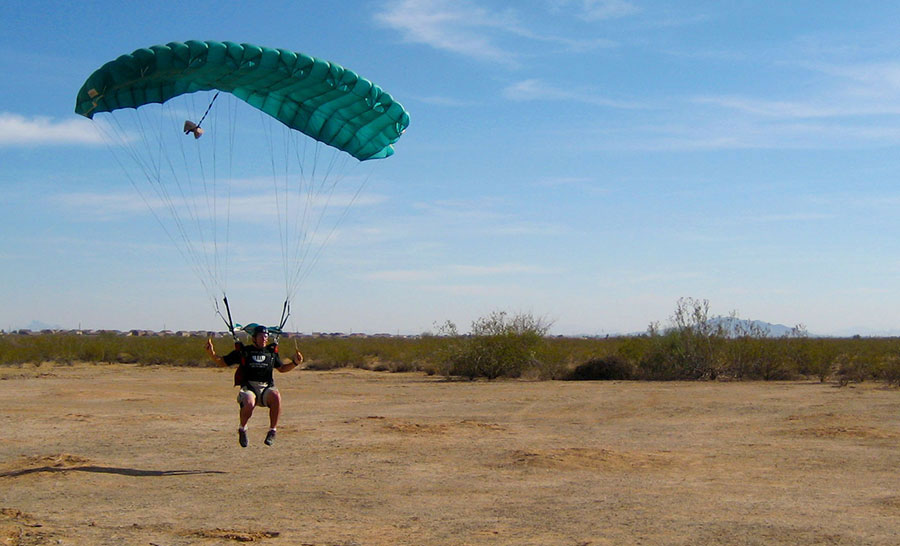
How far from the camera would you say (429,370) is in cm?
3569

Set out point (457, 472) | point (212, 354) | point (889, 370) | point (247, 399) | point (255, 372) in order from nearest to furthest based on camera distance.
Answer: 1. point (212, 354)
2. point (457, 472)
3. point (247, 399)
4. point (255, 372)
5. point (889, 370)

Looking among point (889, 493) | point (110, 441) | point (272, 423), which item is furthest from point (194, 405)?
point (889, 493)

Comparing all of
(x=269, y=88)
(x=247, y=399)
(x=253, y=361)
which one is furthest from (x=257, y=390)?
(x=269, y=88)

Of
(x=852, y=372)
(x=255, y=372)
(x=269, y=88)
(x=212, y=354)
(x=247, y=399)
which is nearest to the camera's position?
(x=212, y=354)

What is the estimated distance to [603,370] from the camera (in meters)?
31.1

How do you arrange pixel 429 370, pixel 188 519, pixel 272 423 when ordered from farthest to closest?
pixel 429 370 < pixel 272 423 < pixel 188 519

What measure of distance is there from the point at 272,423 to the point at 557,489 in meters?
4.06

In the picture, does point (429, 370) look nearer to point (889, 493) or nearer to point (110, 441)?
point (110, 441)

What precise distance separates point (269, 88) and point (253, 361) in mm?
4121

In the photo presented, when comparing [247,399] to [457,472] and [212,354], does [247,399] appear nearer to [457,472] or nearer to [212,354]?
[212,354]

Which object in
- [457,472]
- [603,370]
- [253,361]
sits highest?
[253,361]

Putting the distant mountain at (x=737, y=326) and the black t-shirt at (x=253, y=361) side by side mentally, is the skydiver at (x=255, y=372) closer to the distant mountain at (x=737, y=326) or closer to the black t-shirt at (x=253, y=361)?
the black t-shirt at (x=253, y=361)

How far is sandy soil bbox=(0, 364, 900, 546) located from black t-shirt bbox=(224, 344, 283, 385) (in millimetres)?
1171

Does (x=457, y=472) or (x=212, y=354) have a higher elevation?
(x=212, y=354)
